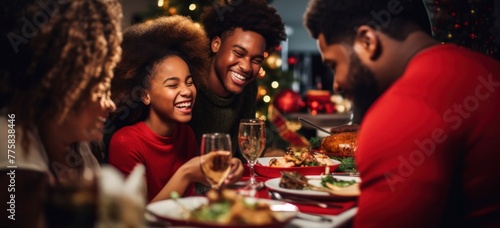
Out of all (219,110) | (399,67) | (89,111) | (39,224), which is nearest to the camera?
(39,224)

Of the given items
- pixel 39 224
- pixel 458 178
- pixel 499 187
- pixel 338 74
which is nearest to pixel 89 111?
pixel 39 224

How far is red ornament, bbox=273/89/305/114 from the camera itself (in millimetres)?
8102

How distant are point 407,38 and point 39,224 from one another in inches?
49.6

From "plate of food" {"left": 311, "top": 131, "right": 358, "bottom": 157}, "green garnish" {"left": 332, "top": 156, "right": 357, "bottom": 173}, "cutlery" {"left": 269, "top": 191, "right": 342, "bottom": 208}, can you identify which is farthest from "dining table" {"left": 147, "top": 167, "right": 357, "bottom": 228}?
"plate of food" {"left": 311, "top": 131, "right": 358, "bottom": 157}

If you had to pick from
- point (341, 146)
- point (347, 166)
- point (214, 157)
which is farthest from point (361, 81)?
point (341, 146)

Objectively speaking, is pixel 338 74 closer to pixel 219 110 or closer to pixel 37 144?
pixel 37 144

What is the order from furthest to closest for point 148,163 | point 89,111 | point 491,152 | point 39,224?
point 148,163 → point 491,152 → point 89,111 → point 39,224

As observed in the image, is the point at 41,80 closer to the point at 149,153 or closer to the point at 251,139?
the point at 251,139

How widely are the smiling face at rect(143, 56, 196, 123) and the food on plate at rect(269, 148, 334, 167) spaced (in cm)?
55

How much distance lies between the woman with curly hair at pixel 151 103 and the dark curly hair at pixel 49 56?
1.20 m

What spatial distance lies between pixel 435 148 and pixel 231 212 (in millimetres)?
631

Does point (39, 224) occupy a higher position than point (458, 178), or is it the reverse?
point (458, 178)

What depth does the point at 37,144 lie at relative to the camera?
1346 mm

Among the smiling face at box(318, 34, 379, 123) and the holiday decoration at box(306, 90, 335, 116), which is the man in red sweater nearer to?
the smiling face at box(318, 34, 379, 123)
